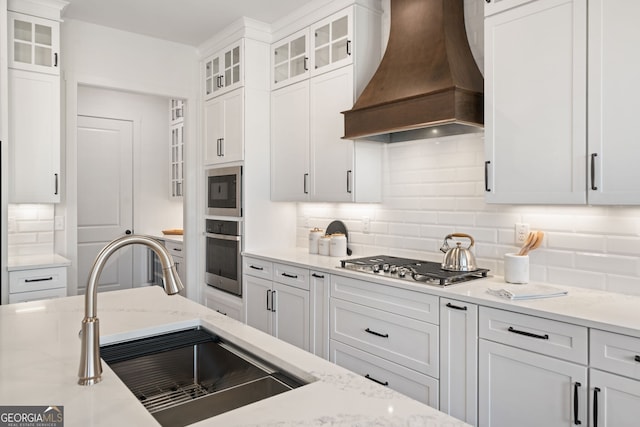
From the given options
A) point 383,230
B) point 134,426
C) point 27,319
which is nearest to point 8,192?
point 27,319

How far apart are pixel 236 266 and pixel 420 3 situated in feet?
8.30

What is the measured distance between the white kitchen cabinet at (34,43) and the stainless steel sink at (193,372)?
2861 millimetres

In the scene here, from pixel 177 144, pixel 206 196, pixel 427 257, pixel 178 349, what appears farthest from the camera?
pixel 177 144

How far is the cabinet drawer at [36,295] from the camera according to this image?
311 centimetres

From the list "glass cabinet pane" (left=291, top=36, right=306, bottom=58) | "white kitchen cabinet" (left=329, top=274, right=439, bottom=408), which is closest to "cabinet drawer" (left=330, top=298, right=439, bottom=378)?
"white kitchen cabinet" (left=329, top=274, right=439, bottom=408)

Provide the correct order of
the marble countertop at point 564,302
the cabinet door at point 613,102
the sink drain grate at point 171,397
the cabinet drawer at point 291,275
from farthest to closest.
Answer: the cabinet drawer at point 291,275 < the cabinet door at point 613,102 < the marble countertop at point 564,302 < the sink drain grate at point 171,397

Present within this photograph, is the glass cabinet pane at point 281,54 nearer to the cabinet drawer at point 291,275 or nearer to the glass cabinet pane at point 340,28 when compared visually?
the glass cabinet pane at point 340,28

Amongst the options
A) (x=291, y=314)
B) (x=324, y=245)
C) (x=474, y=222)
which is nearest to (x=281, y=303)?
(x=291, y=314)

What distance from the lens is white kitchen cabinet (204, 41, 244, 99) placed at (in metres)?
3.86

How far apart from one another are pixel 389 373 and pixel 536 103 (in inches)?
63.6

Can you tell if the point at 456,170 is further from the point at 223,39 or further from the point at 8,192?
the point at 8,192

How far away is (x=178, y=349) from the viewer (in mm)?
1499

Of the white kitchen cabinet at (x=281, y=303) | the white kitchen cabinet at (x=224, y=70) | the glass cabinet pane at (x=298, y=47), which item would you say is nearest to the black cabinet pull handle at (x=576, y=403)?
the white kitchen cabinet at (x=281, y=303)

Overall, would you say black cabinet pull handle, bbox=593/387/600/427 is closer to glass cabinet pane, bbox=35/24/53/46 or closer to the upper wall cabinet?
the upper wall cabinet
